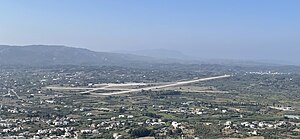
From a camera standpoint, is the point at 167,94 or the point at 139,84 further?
the point at 139,84

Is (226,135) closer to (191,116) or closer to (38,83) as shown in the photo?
(191,116)

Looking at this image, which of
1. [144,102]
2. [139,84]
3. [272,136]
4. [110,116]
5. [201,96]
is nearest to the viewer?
[272,136]

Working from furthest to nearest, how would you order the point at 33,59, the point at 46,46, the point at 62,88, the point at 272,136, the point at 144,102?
the point at 46,46, the point at 33,59, the point at 62,88, the point at 144,102, the point at 272,136

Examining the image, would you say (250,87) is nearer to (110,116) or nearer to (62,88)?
(62,88)

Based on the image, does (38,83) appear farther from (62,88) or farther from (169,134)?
(169,134)

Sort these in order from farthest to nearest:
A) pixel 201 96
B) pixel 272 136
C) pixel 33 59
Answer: pixel 33 59
pixel 201 96
pixel 272 136

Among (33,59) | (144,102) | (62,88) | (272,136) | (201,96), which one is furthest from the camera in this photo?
(33,59)

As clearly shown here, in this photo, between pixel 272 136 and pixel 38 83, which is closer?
pixel 272 136

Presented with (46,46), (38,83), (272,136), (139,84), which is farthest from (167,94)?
(46,46)

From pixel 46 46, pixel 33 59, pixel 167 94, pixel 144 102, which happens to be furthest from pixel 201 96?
pixel 46 46
